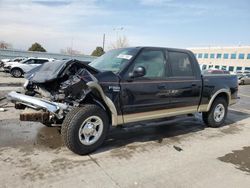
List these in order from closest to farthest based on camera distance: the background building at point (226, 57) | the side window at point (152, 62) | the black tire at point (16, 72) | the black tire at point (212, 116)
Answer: the side window at point (152, 62) < the black tire at point (212, 116) < the black tire at point (16, 72) < the background building at point (226, 57)

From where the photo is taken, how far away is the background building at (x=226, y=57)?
219 ft

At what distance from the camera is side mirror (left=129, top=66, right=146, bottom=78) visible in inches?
206

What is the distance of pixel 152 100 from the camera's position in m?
5.70

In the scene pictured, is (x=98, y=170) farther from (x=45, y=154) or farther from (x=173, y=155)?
(x=173, y=155)

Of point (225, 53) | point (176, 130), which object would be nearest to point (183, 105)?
point (176, 130)

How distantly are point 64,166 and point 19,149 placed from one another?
3.75ft

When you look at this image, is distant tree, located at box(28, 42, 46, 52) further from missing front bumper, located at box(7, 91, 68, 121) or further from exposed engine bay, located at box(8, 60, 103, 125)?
missing front bumper, located at box(7, 91, 68, 121)

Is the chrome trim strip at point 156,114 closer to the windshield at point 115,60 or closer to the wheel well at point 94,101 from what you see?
the wheel well at point 94,101

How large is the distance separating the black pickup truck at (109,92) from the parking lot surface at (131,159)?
44 cm

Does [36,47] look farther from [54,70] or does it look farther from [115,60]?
[54,70]

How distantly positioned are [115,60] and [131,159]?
2.03 m

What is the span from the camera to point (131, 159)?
4.80m

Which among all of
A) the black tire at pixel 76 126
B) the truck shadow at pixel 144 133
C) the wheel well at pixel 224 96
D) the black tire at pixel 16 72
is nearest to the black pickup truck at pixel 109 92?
the black tire at pixel 76 126

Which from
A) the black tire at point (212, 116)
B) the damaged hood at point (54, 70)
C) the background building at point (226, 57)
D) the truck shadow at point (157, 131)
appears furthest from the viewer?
the background building at point (226, 57)
